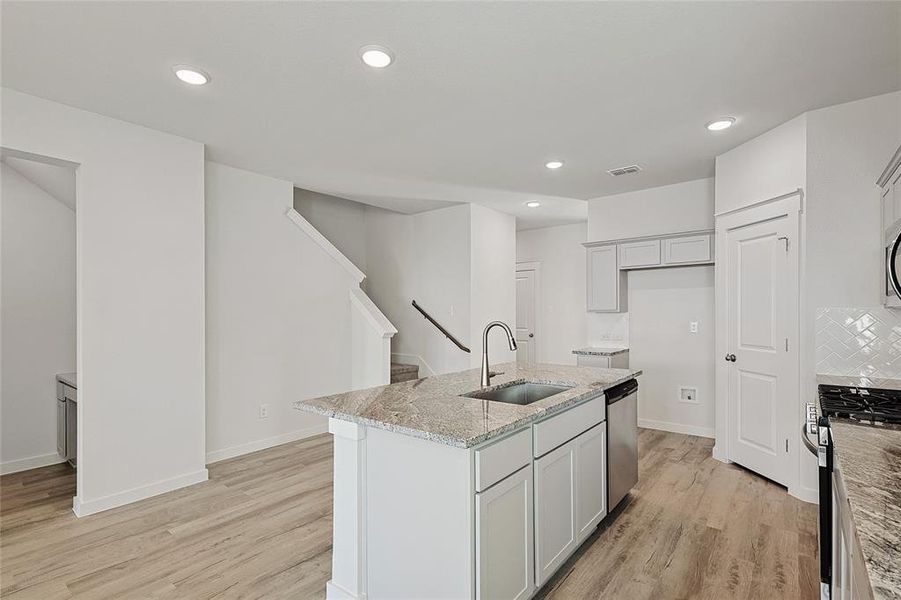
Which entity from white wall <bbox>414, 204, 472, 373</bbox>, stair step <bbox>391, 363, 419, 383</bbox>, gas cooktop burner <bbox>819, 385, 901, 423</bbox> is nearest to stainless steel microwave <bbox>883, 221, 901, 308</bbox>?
gas cooktop burner <bbox>819, 385, 901, 423</bbox>

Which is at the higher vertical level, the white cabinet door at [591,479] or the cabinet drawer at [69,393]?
the cabinet drawer at [69,393]

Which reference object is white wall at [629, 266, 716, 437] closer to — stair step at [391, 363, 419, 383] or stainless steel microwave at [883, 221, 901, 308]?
stainless steel microwave at [883, 221, 901, 308]

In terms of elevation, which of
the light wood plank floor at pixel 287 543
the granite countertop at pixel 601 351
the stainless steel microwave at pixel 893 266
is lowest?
the light wood plank floor at pixel 287 543

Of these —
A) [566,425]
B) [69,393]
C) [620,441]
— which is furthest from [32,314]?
[620,441]

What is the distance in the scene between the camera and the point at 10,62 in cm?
248

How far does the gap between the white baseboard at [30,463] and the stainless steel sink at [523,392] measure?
392cm

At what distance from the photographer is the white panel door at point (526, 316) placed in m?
7.45

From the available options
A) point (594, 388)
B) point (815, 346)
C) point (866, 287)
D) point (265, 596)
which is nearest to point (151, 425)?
point (265, 596)

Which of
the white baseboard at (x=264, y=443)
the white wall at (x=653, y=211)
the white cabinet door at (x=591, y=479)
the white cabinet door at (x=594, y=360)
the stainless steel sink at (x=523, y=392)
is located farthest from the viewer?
the white cabinet door at (x=594, y=360)

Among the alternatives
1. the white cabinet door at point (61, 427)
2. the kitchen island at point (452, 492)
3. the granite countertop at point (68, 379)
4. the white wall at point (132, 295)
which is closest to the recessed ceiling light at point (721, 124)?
the kitchen island at point (452, 492)

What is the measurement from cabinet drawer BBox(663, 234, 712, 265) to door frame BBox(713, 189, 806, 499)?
63cm

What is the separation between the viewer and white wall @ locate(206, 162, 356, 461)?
4160 millimetres

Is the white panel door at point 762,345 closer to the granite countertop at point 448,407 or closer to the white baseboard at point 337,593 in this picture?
the granite countertop at point 448,407

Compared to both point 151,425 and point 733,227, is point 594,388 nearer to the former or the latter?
point 733,227
